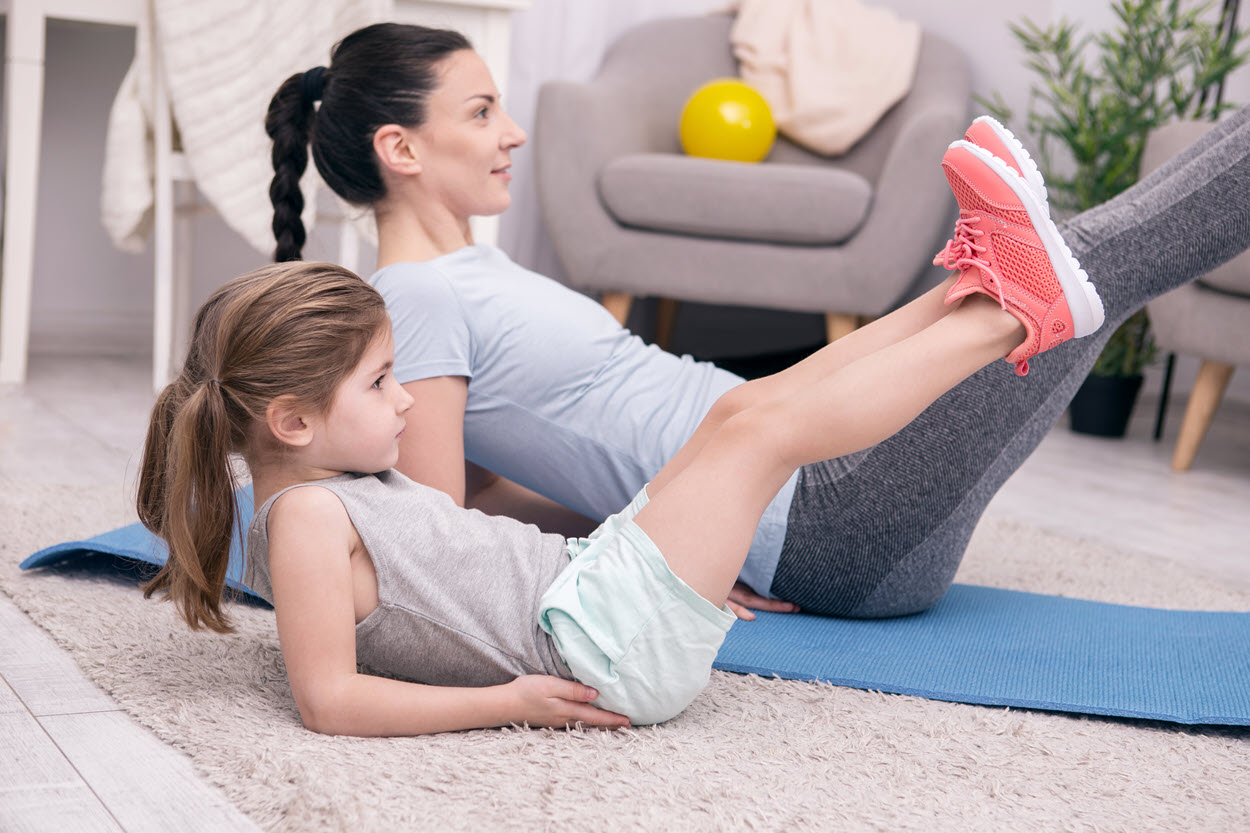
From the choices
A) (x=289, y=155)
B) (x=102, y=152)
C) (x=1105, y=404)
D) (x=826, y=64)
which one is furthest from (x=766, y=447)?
(x=102, y=152)

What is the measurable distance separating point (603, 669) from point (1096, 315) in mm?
483

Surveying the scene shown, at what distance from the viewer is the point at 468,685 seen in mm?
950

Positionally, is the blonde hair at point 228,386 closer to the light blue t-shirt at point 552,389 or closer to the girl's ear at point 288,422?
the girl's ear at point 288,422

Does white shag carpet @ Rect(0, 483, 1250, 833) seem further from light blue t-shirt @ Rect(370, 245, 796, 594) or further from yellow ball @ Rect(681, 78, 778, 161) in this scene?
yellow ball @ Rect(681, 78, 778, 161)

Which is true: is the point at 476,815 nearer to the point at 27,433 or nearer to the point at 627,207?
the point at 27,433

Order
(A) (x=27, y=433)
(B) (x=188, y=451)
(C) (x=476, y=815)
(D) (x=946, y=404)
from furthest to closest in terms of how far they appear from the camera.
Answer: (A) (x=27, y=433), (D) (x=946, y=404), (B) (x=188, y=451), (C) (x=476, y=815)

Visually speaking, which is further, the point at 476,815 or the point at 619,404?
the point at 619,404

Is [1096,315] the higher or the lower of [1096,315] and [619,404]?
the higher

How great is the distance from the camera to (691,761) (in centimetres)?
85

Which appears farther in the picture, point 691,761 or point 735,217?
A: point 735,217

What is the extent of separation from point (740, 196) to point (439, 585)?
183cm

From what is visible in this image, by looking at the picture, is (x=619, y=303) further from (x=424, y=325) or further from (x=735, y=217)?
(x=424, y=325)

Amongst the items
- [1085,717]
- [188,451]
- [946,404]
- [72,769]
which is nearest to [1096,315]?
[946,404]

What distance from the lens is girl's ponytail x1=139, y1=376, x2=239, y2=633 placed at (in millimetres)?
860
